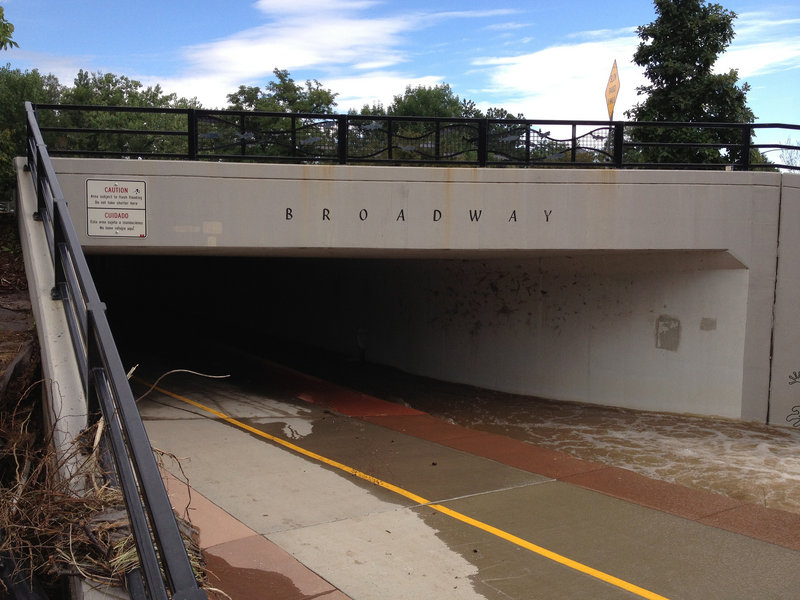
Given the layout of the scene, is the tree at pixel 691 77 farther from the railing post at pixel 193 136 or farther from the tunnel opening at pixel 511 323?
the railing post at pixel 193 136

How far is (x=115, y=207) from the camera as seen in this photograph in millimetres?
9445

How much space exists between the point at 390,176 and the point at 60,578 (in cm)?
736

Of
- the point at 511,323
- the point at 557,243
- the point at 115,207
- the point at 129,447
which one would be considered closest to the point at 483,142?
the point at 557,243

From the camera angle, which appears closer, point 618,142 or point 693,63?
point 618,142

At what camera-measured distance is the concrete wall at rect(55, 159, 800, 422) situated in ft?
31.8

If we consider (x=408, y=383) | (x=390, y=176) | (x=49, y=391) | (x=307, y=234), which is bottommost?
(x=408, y=383)

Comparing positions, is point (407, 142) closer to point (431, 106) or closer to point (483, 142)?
point (483, 142)

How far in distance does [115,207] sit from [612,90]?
9.37m

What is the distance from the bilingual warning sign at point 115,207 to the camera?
939 cm

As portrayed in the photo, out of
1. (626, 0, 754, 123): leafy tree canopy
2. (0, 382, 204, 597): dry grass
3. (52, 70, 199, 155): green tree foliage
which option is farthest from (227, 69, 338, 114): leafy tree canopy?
(0, 382, 204, 597): dry grass

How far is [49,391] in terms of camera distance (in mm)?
4562

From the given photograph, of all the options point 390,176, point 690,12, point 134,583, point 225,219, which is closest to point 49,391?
point 134,583

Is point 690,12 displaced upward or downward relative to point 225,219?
upward

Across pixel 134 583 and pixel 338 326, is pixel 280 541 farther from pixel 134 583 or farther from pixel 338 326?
pixel 338 326
